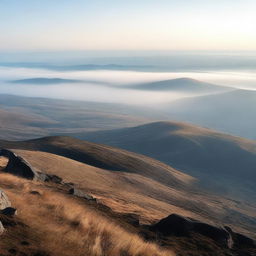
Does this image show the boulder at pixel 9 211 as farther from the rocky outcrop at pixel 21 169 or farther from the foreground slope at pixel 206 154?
the foreground slope at pixel 206 154

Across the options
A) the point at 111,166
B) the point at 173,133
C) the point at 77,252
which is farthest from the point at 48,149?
the point at 173,133

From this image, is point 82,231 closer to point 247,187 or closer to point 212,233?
point 212,233

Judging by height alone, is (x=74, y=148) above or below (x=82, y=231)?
below

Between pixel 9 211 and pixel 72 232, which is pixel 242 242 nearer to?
pixel 72 232

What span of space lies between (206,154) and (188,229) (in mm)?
152255

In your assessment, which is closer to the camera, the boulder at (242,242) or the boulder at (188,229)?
the boulder at (188,229)

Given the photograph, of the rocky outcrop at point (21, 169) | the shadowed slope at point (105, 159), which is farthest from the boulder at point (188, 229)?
the shadowed slope at point (105, 159)

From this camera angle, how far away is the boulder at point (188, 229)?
1886 centimetres

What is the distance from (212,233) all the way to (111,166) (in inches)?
2488

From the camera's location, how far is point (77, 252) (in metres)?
12.2

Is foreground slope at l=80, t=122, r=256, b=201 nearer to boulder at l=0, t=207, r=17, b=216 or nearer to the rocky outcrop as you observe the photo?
the rocky outcrop

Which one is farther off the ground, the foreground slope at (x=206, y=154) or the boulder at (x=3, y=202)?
the boulder at (x=3, y=202)

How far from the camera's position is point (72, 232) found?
1407 cm

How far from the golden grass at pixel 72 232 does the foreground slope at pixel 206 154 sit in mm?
108747
